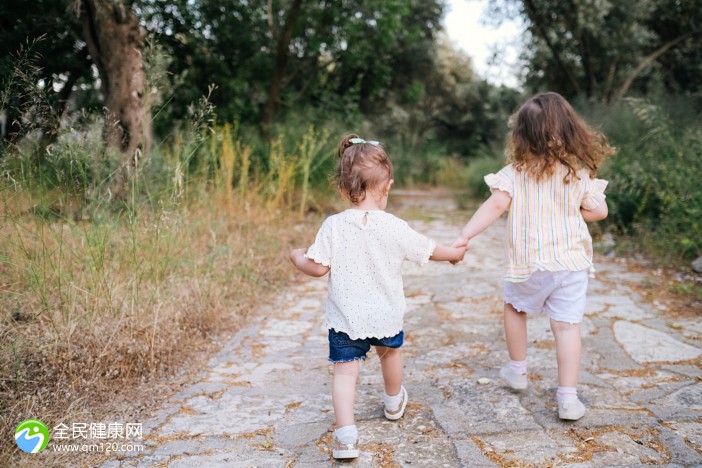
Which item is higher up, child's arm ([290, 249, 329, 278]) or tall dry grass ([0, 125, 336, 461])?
child's arm ([290, 249, 329, 278])

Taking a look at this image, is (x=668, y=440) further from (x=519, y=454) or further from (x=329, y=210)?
(x=329, y=210)

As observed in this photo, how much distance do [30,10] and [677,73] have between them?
34.9 feet

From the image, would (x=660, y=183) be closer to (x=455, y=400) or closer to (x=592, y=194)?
(x=592, y=194)

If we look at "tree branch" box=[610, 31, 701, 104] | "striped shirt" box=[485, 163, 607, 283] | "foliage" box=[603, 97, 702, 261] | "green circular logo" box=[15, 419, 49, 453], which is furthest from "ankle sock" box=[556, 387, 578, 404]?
"tree branch" box=[610, 31, 701, 104]

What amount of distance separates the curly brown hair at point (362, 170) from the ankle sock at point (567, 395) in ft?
3.64

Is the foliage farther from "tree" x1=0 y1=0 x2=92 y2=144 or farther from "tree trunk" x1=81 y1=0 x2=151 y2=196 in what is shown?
A: "tree" x1=0 y1=0 x2=92 y2=144

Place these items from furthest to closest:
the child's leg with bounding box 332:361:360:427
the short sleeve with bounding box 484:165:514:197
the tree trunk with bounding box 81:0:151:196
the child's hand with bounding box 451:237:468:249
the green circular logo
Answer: the tree trunk with bounding box 81:0:151:196 → the short sleeve with bounding box 484:165:514:197 → the child's hand with bounding box 451:237:468:249 → the child's leg with bounding box 332:361:360:427 → the green circular logo

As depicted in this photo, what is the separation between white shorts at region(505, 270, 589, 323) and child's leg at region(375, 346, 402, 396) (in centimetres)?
65

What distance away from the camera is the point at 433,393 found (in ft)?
8.12

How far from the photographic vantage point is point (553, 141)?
2262 mm

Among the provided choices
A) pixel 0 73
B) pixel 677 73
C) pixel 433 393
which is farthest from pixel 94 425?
pixel 677 73

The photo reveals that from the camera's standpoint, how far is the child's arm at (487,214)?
2.30 meters

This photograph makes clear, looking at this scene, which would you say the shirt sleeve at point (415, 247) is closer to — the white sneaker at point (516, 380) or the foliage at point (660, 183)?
the white sneaker at point (516, 380)

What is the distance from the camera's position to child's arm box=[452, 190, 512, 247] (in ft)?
7.56
